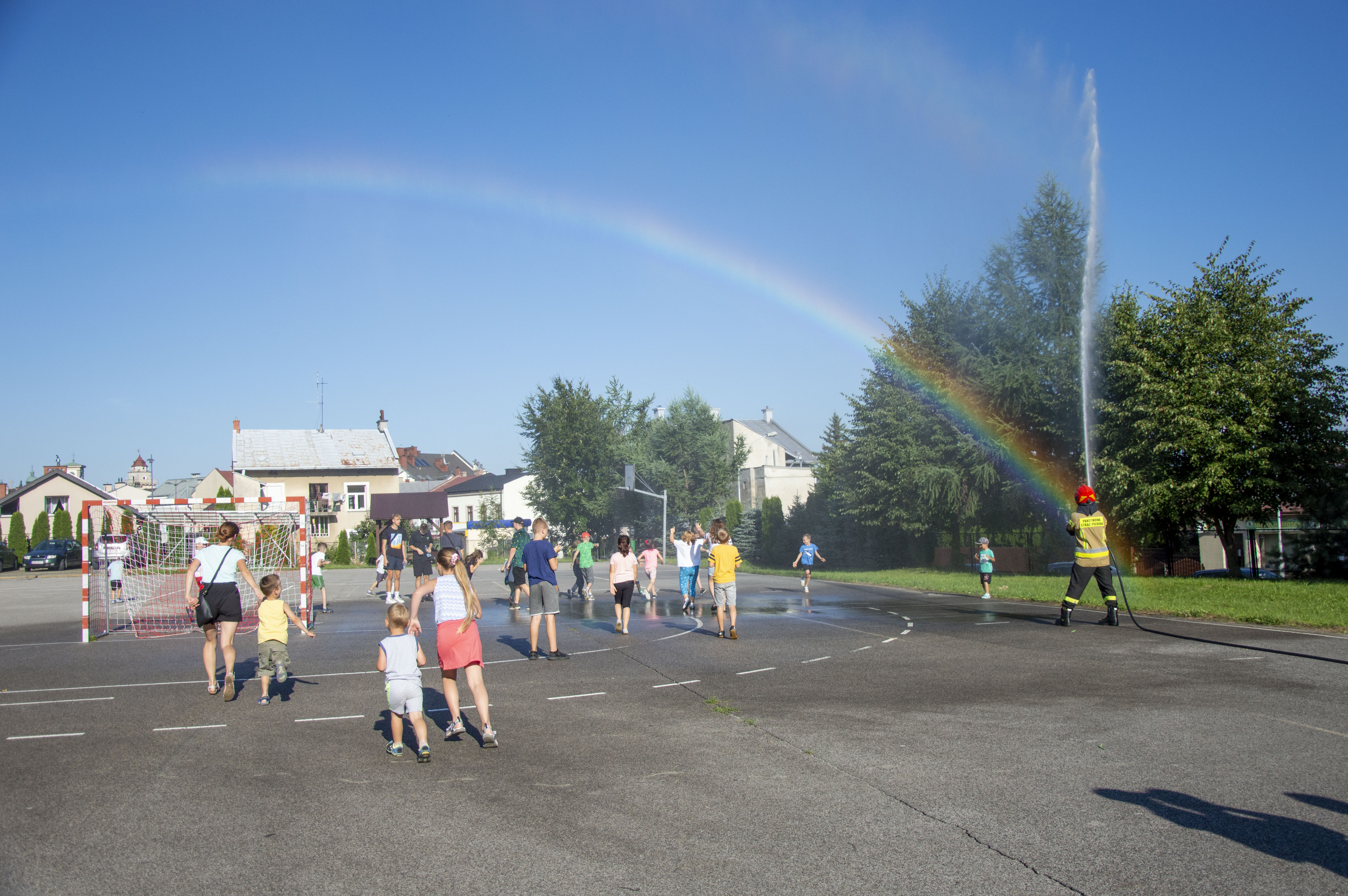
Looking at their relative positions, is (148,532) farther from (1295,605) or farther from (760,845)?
(1295,605)

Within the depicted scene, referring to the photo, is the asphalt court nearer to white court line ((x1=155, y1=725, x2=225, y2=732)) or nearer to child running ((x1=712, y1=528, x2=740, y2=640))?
white court line ((x1=155, y1=725, x2=225, y2=732))

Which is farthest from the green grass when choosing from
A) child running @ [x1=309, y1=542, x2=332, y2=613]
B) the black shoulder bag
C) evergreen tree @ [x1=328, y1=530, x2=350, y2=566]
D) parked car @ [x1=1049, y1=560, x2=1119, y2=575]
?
evergreen tree @ [x1=328, y1=530, x2=350, y2=566]

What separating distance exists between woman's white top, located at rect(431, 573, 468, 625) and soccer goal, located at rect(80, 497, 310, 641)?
24.9ft

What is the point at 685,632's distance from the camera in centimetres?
1493

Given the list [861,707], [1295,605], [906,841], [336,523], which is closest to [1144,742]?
[861,707]

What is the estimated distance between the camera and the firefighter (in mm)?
14031

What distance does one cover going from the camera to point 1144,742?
22.3ft

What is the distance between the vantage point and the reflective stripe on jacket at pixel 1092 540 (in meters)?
14.1

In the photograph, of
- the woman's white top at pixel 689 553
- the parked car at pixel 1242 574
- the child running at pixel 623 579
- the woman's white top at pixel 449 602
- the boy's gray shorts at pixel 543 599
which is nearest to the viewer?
the woman's white top at pixel 449 602

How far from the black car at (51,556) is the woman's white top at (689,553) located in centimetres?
4359

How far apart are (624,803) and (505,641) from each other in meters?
8.71

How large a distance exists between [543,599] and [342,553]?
161ft

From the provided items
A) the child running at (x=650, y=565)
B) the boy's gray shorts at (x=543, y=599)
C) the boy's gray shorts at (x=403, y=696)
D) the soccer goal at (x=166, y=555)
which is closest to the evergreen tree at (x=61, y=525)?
the soccer goal at (x=166, y=555)

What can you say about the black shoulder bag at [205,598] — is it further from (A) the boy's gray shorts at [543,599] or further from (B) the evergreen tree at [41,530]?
(B) the evergreen tree at [41,530]
